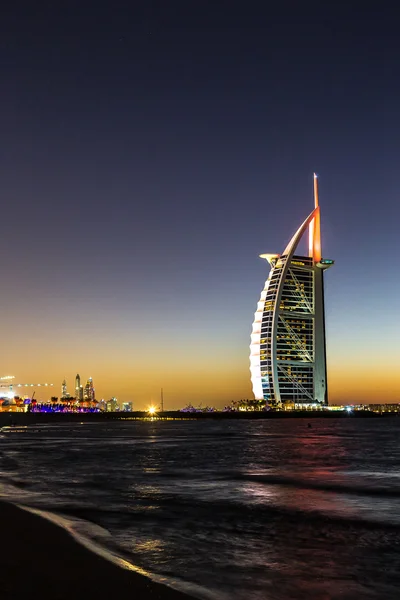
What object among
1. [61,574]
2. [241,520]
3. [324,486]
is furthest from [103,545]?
[324,486]

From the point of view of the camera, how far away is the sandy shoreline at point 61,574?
8.90 m

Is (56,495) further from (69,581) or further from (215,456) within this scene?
(215,456)

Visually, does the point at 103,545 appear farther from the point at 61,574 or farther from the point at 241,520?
the point at 241,520

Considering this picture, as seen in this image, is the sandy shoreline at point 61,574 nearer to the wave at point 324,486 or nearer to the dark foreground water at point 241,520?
the dark foreground water at point 241,520

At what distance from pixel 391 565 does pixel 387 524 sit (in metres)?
5.06

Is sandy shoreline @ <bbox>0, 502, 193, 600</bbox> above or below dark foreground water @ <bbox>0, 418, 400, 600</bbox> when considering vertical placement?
above

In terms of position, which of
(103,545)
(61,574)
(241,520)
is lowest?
(241,520)

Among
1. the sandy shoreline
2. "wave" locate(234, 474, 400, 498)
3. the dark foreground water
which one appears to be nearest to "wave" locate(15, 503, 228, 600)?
the dark foreground water

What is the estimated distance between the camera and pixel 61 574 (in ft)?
32.8

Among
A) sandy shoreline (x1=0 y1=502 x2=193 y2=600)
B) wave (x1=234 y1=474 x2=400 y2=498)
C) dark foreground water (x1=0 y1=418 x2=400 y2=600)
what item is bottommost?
wave (x1=234 y1=474 x2=400 y2=498)

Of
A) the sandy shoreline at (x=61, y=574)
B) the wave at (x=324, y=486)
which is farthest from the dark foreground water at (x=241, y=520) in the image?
the sandy shoreline at (x=61, y=574)

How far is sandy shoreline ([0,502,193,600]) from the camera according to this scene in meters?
8.90

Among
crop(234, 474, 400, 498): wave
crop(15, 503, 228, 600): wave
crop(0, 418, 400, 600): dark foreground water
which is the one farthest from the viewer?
crop(234, 474, 400, 498): wave

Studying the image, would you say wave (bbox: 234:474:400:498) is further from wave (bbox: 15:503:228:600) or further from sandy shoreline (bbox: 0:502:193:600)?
sandy shoreline (bbox: 0:502:193:600)
